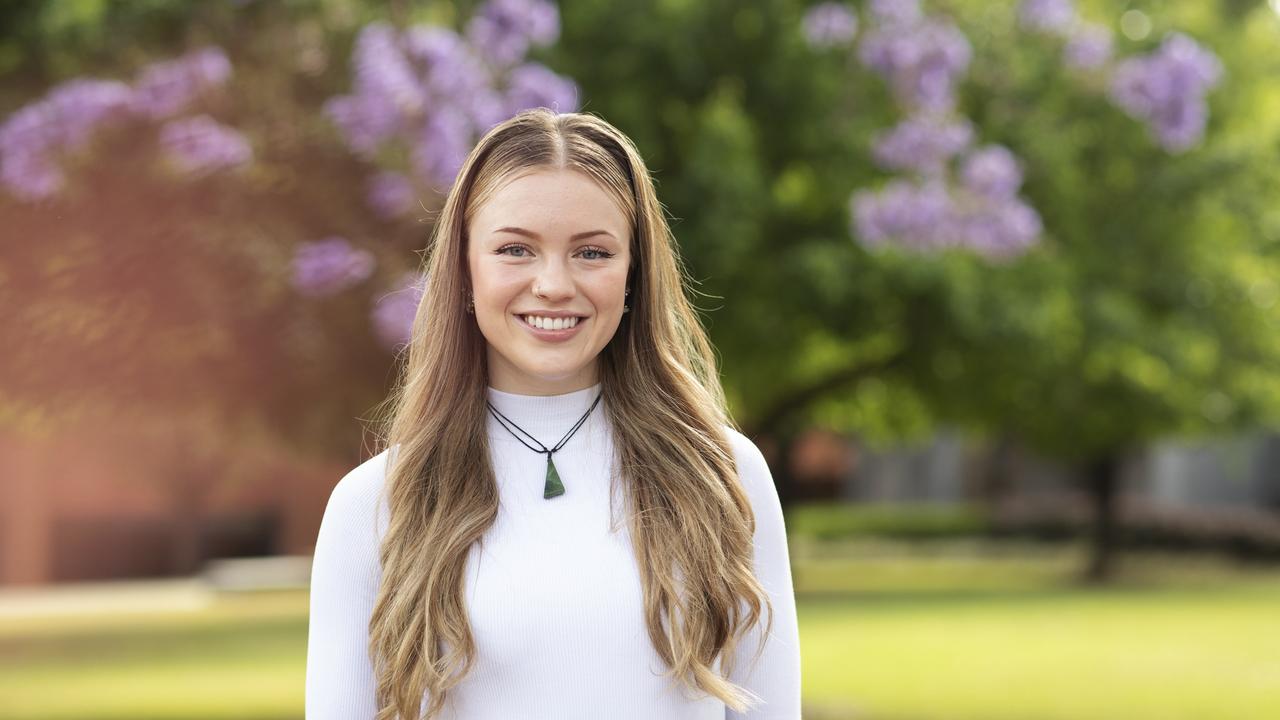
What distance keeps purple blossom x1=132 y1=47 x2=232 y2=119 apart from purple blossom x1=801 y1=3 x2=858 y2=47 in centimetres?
367

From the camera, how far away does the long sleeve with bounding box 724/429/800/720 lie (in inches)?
93.0

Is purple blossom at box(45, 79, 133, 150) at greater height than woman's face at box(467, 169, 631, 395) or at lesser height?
greater

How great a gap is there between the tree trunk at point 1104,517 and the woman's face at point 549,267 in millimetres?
26081

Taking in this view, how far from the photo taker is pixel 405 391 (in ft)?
8.14

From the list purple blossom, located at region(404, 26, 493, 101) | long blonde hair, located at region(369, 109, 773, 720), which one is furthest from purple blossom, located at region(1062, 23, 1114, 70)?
long blonde hair, located at region(369, 109, 773, 720)

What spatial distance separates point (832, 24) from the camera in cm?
1009

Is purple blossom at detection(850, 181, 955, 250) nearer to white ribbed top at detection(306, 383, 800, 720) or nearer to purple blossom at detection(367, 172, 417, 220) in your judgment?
purple blossom at detection(367, 172, 417, 220)

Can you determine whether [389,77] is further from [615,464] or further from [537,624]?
[537,624]

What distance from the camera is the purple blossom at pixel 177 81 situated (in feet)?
25.9

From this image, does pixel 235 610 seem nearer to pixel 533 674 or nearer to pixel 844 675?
pixel 844 675

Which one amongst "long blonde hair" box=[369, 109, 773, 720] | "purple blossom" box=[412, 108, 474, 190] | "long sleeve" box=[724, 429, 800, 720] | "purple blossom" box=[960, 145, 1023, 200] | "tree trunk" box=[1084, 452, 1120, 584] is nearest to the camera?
"long blonde hair" box=[369, 109, 773, 720]

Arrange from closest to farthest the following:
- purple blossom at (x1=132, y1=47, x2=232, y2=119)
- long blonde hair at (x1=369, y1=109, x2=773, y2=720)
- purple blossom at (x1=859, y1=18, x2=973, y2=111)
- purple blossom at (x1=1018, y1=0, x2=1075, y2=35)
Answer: long blonde hair at (x1=369, y1=109, x2=773, y2=720)
purple blossom at (x1=132, y1=47, x2=232, y2=119)
purple blossom at (x1=859, y1=18, x2=973, y2=111)
purple blossom at (x1=1018, y1=0, x2=1075, y2=35)

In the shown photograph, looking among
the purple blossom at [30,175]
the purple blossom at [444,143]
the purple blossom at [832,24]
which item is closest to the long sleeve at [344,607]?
the purple blossom at [444,143]

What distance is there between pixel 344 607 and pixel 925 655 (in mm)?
14270
